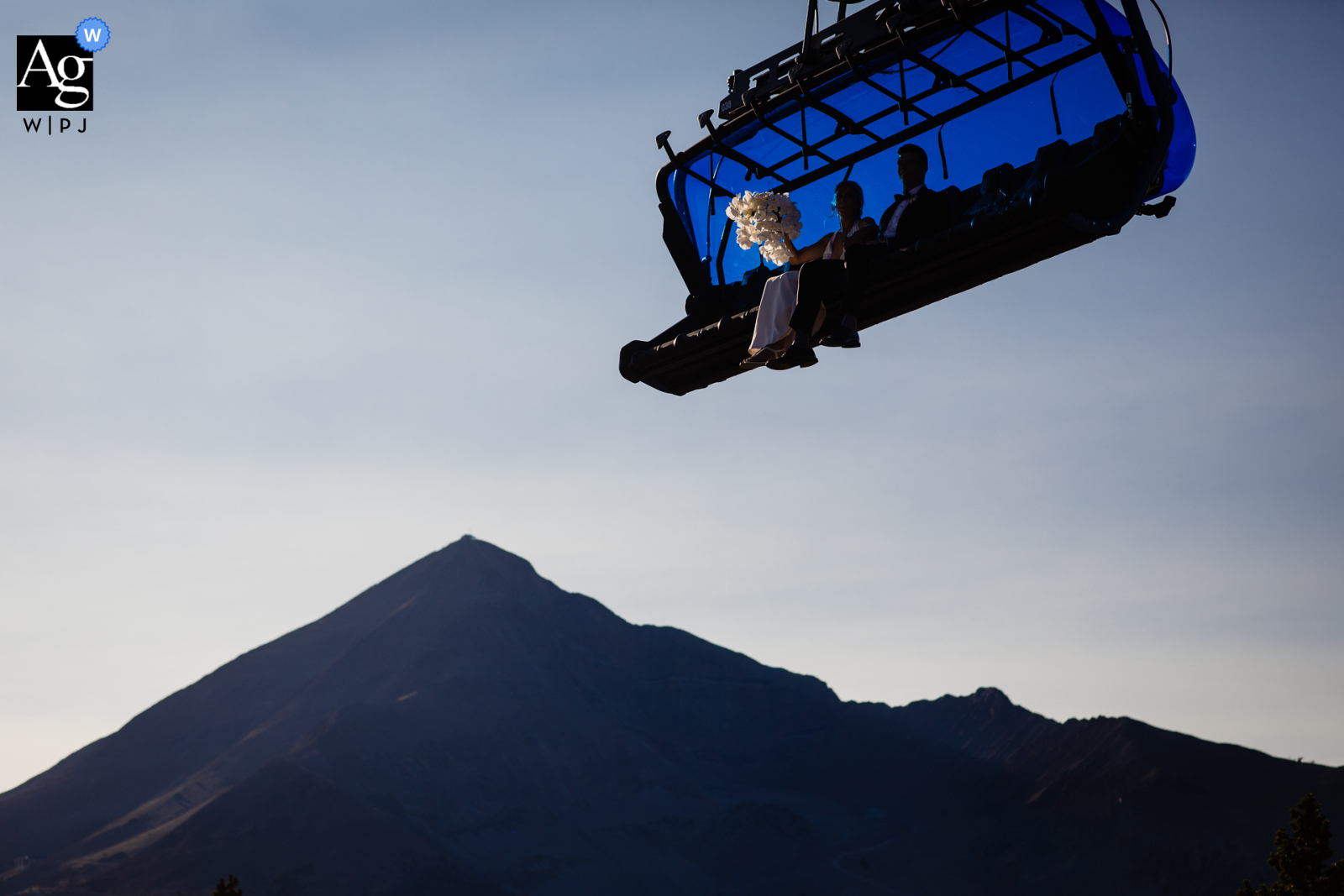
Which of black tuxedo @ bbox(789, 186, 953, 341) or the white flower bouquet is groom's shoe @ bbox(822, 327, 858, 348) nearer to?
black tuxedo @ bbox(789, 186, 953, 341)

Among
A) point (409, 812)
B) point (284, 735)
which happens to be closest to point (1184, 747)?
point (409, 812)

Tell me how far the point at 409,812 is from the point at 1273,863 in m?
147

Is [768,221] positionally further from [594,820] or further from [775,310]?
[594,820]

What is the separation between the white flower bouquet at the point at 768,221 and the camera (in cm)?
1365

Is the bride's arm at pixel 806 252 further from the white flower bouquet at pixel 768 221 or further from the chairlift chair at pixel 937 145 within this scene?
the chairlift chair at pixel 937 145

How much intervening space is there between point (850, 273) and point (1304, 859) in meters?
34.4


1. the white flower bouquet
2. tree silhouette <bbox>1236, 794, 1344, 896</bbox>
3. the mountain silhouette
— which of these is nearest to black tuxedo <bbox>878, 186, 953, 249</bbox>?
the white flower bouquet

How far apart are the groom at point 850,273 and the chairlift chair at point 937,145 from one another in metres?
0.18

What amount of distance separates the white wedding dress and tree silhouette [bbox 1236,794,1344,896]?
1264 inches

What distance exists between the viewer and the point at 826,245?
44.0 ft

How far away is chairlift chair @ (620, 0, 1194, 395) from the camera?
10.8 m

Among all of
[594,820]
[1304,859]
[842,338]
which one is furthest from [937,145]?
[594,820]

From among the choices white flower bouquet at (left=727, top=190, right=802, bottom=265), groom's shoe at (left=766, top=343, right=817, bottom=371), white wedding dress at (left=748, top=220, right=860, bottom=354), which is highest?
white flower bouquet at (left=727, top=190, right=802, bottom=265)

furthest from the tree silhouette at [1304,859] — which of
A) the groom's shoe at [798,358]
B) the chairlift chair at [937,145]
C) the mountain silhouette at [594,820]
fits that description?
the mountain silhouette at [594,820]
